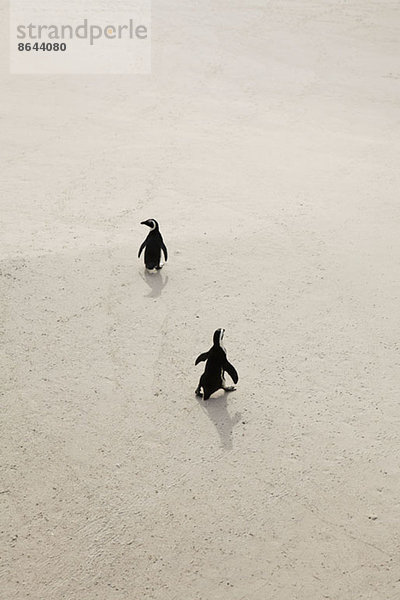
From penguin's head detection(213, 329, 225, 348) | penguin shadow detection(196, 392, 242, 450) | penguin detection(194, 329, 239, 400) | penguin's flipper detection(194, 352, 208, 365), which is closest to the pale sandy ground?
penguin shadow detection(196, 392, 242, 450)

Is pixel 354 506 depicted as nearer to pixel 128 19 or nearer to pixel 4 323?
pixel 4 323

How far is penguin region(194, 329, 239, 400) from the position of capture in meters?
5.54

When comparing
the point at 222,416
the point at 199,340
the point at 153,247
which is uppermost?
the point at 153,247

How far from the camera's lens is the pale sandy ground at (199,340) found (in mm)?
4535

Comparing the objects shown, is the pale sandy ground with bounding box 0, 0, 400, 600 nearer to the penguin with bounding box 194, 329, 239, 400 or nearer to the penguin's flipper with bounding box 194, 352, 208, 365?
the penguin with bounding box 194, 329, 239, 400

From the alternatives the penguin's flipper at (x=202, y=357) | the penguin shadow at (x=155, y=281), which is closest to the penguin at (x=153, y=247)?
the penguin shadow at (x=155, y=281)

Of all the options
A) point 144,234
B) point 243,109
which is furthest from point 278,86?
point 144,234

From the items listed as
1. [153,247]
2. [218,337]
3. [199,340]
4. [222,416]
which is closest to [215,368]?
[218,337]

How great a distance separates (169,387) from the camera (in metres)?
5.82

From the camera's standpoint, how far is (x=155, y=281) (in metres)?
7.14

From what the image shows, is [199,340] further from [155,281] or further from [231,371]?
[155,281]

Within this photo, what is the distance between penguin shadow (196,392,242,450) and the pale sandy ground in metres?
0.02

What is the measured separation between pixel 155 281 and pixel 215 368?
71.6 inches

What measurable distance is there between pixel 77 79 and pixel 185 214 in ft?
16.1
